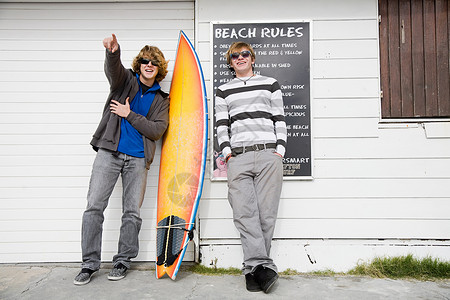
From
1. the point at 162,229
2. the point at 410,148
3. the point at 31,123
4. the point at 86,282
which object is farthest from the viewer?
the point at 31,123

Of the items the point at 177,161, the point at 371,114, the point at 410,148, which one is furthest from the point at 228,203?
the point at 410,148

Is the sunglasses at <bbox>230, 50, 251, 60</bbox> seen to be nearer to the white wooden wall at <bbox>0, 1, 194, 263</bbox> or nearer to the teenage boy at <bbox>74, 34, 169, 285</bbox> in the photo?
the teenage boy at <bbox>74, 34, 169, 285</bbox>

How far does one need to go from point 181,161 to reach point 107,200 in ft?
2.22

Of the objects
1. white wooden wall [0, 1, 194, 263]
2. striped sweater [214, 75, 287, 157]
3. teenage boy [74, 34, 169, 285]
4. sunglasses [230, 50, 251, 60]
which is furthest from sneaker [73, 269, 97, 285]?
sunglasses [230, 50, 251, 60]

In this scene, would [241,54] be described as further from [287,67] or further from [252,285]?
[252,285]

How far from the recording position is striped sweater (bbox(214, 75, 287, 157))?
2.60 metres

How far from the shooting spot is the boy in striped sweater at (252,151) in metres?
2.51

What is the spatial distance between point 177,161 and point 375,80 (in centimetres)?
192

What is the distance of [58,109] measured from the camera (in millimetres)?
3111

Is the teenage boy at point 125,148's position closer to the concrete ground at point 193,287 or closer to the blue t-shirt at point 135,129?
the blue t-shirt at point 135,129

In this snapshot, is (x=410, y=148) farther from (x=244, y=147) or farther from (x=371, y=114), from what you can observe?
(x=244, y=147)

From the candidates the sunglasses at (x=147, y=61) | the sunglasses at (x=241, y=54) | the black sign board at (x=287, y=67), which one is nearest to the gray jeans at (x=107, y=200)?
the black sign board at (x=287, y=67)

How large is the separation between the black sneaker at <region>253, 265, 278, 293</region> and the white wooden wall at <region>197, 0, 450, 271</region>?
0.47 meters

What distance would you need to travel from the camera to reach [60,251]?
3049 millimetres
